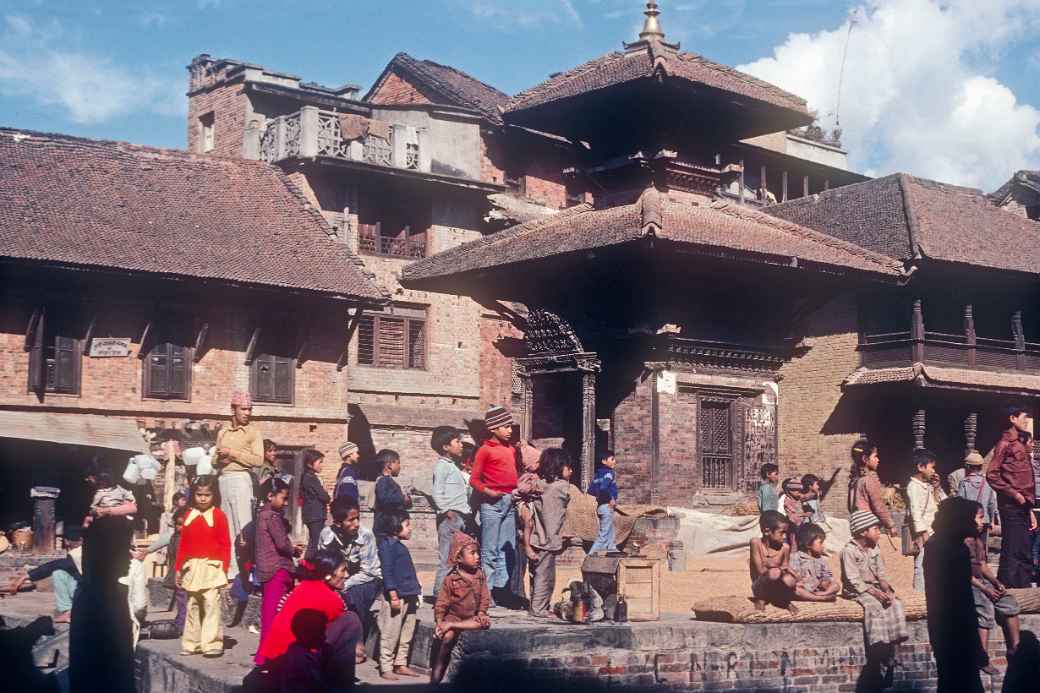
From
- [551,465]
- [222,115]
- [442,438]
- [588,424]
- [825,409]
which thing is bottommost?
[551,465]

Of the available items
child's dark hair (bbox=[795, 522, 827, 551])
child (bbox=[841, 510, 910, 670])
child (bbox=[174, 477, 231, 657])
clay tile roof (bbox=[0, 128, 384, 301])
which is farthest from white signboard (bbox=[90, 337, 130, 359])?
child (bbox=[841, 510, 910, 670])

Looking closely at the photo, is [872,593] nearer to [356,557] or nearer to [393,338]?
[356,557]

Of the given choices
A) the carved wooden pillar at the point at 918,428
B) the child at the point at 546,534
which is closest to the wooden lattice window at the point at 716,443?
the child at the point at 546,534

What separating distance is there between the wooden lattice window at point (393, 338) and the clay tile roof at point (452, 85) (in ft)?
21.3

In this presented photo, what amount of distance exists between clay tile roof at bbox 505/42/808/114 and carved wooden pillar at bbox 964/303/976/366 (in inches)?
393

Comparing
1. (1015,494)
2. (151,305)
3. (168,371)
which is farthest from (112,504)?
(168,371)

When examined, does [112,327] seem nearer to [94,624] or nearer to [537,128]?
[537,128]

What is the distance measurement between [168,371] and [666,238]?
49.5 ft

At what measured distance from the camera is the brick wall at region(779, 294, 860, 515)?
2867cm

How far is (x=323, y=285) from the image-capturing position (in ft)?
98.0

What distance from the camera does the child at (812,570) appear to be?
1236 centimetres

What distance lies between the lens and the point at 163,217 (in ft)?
97.2

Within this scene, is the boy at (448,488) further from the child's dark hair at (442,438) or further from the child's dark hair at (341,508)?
the child's dark hair at (341,508)

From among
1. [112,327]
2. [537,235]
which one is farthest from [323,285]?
[537,235]
